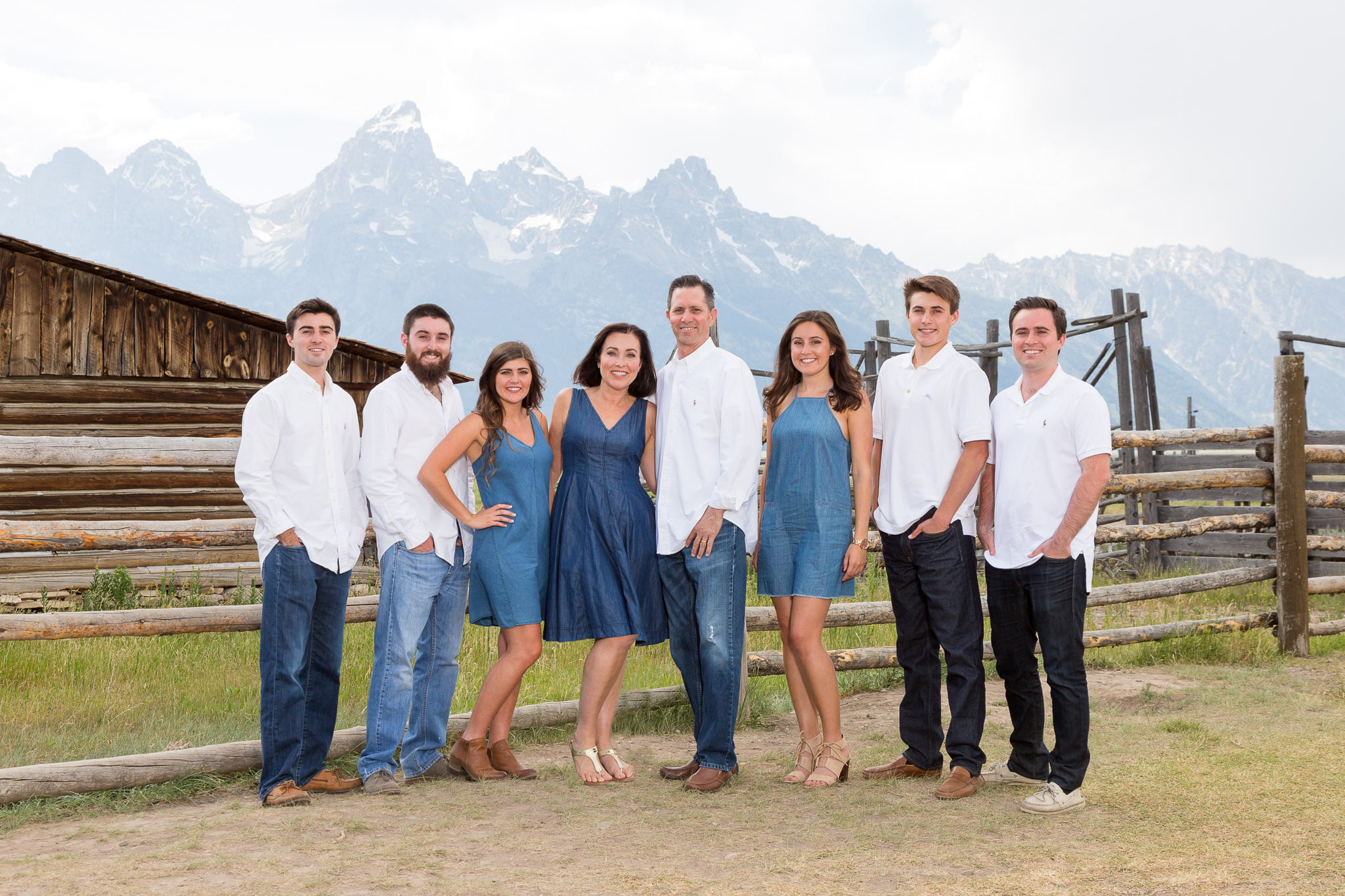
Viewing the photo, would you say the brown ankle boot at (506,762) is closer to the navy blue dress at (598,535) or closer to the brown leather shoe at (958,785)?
the navy blue dress at (598,535)

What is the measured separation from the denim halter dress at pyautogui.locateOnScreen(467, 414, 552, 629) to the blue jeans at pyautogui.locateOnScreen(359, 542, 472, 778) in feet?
0.46

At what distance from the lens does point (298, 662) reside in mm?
3875

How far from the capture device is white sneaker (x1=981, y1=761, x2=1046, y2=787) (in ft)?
13.6

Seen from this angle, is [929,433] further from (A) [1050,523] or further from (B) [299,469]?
(B) [299,469]

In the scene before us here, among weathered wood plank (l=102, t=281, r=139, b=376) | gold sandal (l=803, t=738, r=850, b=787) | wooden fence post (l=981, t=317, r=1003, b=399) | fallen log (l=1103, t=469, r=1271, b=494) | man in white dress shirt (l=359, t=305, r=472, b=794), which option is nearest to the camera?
man in white dress shirt (l=359, t=305, r=472, b=794)

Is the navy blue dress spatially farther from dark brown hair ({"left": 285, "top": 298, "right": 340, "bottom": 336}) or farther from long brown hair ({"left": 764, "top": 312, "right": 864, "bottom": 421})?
dark brown hair ({"left": 285, "top": 298, "right": 340, "bottom": 336})

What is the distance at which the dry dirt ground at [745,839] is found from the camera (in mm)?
3102

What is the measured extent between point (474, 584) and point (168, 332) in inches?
264

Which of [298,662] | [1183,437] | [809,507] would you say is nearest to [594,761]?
[298,662]

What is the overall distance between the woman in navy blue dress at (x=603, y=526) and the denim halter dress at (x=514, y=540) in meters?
0.09

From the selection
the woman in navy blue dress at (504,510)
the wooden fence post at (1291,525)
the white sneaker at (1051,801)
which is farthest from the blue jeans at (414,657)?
the wooden fence post at (1291,525)

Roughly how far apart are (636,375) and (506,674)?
1.41 meters

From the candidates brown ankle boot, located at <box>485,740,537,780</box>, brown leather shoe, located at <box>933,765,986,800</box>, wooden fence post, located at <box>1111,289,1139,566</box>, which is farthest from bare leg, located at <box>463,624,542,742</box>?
wooden fence post, located at <box>1111,289,1139,566</box>

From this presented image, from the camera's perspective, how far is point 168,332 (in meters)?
9.34
